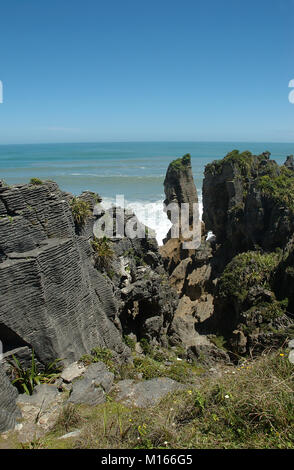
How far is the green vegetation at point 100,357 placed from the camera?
10062mm

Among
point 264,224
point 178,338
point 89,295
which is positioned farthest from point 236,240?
point 89,295

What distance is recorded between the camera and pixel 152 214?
4547 centimetres

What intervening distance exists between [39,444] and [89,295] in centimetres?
558

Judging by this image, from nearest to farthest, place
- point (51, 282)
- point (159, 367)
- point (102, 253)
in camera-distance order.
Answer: point (51, 282)
point (159, 367)
point (102, 253)

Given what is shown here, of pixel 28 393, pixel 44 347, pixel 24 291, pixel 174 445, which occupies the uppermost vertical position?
pixel 24 291

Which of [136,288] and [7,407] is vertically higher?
[7,407]

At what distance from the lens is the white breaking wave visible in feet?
133

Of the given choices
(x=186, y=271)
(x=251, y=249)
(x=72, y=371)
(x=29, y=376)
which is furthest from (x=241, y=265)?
(x=29, y=376)

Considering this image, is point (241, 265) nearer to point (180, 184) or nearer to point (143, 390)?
point (143, 390)

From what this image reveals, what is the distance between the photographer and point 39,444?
5973 millimetres

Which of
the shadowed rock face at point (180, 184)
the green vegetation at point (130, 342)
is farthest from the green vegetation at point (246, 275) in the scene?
the shadowed rock face at point (180, 184)

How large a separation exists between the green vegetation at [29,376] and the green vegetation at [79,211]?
512 centimetres

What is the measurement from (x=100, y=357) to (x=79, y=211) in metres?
5.29

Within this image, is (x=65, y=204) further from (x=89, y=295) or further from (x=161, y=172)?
(x=161, y=172)
